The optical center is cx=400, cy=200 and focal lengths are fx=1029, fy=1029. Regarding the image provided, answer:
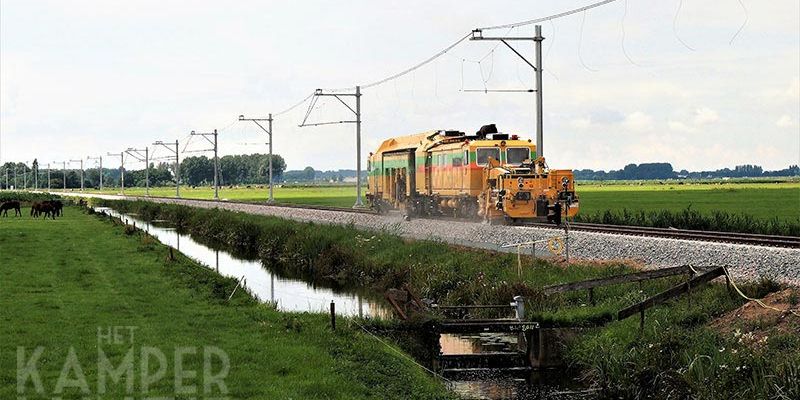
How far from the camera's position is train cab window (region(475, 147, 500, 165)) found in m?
47.1

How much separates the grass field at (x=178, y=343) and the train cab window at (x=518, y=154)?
18.8 metres

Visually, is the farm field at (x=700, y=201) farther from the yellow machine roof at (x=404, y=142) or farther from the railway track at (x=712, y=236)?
the railway track at (x=712, y=236)

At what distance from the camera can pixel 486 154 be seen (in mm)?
47312

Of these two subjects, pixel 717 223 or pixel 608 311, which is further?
pixel 717 223

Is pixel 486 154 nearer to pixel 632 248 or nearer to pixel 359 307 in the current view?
pixel 359 307

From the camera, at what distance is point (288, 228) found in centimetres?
5581

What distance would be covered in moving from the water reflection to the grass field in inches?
113

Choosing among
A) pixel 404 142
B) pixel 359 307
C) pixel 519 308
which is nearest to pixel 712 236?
pixel 359 307

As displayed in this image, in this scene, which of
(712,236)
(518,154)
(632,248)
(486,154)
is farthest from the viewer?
(518,154)

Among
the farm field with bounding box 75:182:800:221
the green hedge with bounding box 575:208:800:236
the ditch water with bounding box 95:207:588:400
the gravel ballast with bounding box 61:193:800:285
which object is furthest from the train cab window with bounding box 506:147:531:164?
the farm field with bounding box 75:182:800:221

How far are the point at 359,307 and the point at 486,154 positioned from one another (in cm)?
1623

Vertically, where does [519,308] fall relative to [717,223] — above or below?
below

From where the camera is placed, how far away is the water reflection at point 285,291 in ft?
106

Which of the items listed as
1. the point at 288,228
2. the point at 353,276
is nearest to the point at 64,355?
the point at 353,276
